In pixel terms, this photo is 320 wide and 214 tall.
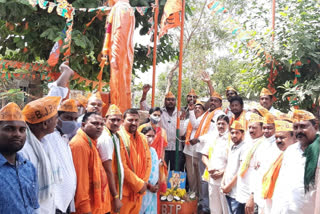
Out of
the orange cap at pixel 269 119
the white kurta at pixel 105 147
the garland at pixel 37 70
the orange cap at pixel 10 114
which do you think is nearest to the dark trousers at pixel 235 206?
the orange cap at pixel 269 119

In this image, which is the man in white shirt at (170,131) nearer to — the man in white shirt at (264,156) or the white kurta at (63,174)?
the man in white shirt at (264,156)

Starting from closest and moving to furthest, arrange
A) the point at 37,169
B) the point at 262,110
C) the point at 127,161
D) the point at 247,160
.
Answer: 1. the point at 37,169
2. the point at 247,160
3. the point at 127,161
4. the point at 262,110

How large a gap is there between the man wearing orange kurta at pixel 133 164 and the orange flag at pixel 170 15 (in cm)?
265

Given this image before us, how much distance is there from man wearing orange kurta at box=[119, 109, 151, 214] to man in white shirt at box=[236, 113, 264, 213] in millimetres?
1202

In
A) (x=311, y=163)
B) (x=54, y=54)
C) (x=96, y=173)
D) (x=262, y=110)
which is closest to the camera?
(x=311, y=163)

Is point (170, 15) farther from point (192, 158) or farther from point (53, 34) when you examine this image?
point (192, 158)

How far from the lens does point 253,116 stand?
4.29 meters

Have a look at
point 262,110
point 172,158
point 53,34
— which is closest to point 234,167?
point 262,110

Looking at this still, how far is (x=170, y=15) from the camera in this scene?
663 centimetres

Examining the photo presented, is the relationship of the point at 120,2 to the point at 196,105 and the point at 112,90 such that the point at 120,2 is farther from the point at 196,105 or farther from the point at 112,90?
the point at 196,105

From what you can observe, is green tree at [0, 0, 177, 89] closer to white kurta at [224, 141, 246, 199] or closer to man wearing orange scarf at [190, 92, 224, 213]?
man wearing orange scarf at [190, 92, 224, 213]

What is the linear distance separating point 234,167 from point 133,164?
51.9 inches

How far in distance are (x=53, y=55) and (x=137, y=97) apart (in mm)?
20658

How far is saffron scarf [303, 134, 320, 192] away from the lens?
2.92m
